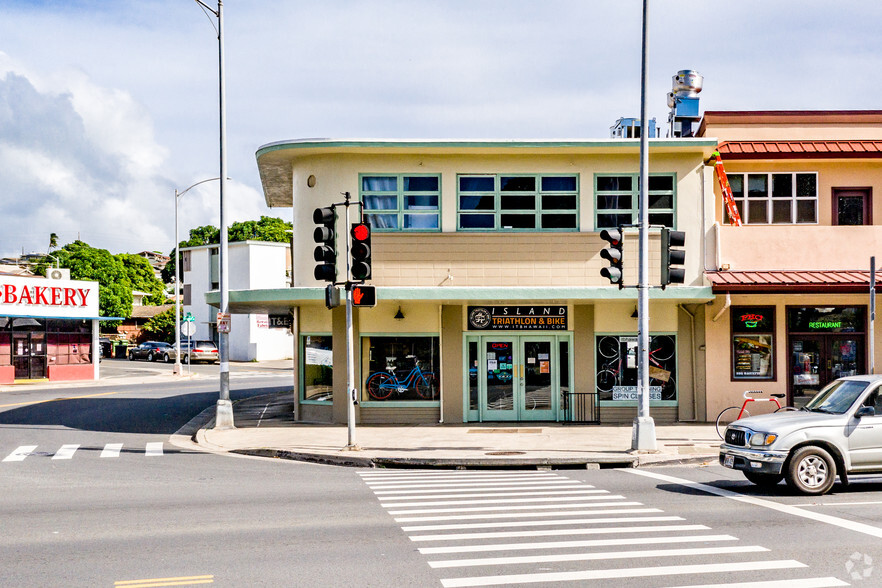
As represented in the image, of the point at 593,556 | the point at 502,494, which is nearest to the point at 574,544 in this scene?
the point at 593,556

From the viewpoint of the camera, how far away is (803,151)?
20.5 m

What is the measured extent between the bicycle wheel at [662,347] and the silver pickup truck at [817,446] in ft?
29.1

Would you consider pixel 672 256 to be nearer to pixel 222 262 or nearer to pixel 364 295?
pixel 364 295

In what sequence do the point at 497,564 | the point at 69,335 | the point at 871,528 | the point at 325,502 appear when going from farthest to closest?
the point at 69,335 → the point at 325,502 → the point at 871,528 → the point at 497,564

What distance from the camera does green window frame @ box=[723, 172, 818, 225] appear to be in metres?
21.0

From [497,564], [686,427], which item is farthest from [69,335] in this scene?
[497,564]

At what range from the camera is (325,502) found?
11500 mm

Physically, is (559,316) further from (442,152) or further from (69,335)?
(69,335)

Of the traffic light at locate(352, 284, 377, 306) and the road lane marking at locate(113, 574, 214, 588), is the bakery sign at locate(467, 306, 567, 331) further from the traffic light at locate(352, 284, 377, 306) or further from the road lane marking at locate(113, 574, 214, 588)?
the road lane marking at locate(113, 574, 214, 588)

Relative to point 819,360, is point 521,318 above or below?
above

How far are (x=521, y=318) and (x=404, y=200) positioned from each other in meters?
4.01

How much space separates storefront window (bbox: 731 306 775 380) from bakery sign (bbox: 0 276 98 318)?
101 ft

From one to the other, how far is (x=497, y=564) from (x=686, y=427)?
42.8 feet

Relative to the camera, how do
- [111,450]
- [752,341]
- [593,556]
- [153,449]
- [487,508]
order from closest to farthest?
[593,556], [487,508], [111,450], [153,449], [752,341]
